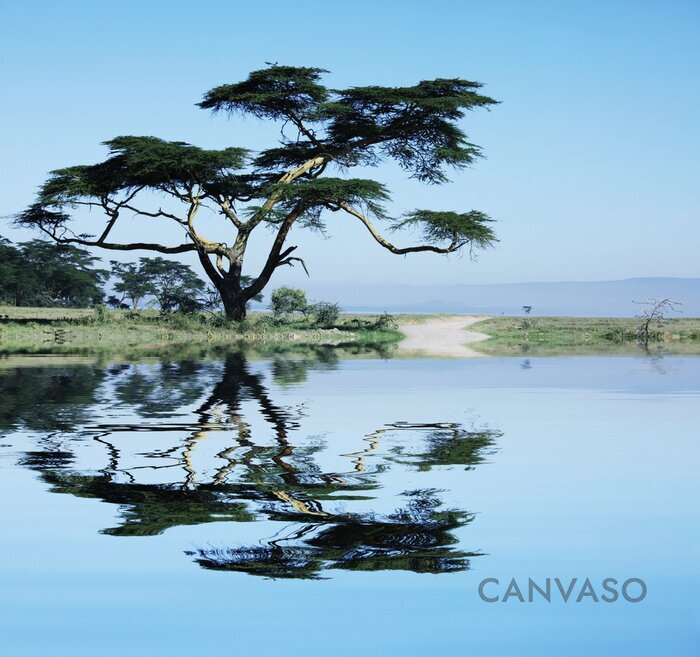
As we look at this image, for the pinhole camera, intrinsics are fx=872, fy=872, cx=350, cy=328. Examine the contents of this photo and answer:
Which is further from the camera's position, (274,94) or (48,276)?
(48,276)

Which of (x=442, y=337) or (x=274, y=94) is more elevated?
(x=274, y=94)

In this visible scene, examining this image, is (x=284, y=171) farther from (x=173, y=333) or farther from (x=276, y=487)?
(x=276, y=487)

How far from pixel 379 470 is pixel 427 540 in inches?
82.3

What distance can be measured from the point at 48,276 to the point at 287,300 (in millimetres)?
25779

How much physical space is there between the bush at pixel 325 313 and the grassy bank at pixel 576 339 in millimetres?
6302

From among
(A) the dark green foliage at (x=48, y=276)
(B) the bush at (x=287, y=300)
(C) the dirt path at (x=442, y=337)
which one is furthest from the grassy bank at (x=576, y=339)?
(A) the dark green foliage at (x=48, y=276)

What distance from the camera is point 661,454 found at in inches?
320

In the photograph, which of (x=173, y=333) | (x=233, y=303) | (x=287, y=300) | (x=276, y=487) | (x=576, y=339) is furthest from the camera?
(x=287, y=300)

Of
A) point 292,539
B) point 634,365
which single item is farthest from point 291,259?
point 292,539

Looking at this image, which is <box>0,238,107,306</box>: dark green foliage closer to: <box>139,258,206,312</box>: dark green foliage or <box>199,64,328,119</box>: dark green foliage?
<box>139,258,206,312</box>: dark green foliage

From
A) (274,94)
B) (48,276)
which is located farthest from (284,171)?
(48,276)

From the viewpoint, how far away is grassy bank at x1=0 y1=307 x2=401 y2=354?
2767 centimetres

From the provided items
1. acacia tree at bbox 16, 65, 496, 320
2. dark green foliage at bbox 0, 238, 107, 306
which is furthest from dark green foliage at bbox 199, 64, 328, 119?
dark green foliage at bbox 0, 238, 107, 306

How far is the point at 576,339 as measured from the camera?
31.7 metres
